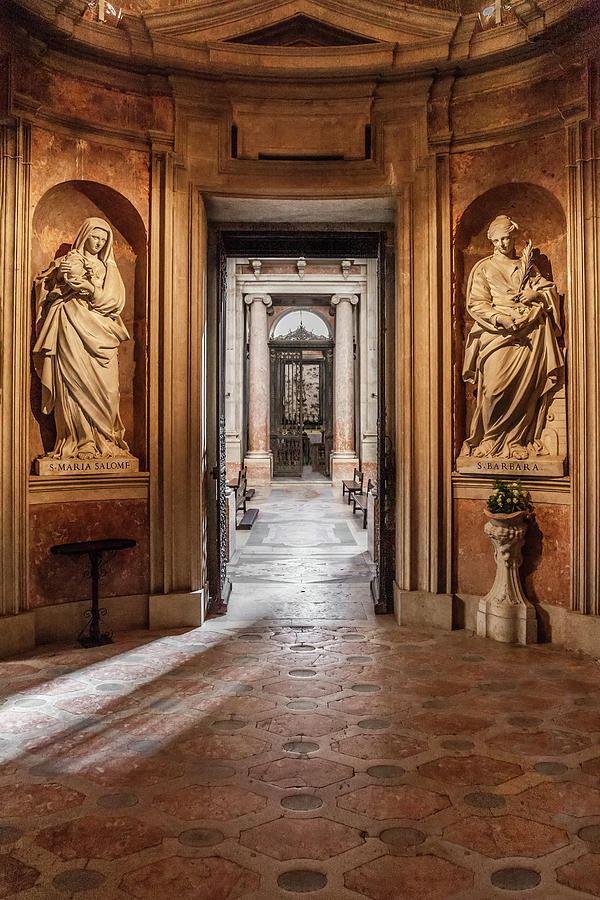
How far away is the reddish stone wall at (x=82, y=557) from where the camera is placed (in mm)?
5535

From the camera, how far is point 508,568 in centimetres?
558

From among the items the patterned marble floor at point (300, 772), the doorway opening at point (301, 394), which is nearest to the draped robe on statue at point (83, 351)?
the patterned marble floor at point (300, 772)

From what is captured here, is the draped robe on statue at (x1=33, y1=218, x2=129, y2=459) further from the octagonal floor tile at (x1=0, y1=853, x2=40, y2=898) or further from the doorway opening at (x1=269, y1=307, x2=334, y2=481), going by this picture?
the doorway opening at (x1=269, y1=307, x2=334, y2=481)

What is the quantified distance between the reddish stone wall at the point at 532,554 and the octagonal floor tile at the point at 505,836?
9.27ft

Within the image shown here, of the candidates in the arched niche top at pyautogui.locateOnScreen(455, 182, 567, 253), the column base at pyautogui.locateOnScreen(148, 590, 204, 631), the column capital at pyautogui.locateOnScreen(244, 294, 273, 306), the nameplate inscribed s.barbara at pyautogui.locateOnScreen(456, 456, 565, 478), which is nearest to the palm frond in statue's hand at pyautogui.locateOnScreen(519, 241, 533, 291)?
the arched niche top at pyautogui.locateOnScreen(455, 182, 567, 253)

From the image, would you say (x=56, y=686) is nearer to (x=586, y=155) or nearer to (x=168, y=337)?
(x=168, y=337)

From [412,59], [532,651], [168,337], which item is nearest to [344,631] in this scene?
[532,651]

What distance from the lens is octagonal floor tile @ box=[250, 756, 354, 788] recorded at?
3275 millimetres

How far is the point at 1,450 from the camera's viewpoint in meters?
5.23

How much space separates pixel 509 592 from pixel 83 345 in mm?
3915

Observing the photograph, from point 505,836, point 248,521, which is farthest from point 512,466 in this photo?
point 248,521

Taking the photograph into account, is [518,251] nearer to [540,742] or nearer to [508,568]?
[508,568]

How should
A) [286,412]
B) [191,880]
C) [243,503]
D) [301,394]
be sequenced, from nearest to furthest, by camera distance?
[191,880] → [243,503] → [301,394] → [286,412]

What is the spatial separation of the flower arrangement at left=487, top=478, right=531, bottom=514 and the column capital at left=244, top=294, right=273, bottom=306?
1588 centimetres
